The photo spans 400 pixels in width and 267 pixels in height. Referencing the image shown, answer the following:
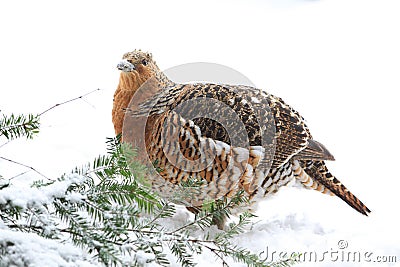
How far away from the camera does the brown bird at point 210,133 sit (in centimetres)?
247

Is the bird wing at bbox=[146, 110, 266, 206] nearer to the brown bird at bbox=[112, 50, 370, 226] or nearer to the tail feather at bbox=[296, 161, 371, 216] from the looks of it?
the brown bird at bbox=[112, 50, 370, 226]

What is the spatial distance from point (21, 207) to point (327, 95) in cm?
465

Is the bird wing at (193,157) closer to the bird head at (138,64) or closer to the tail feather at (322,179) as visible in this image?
the bird head at (138,64)

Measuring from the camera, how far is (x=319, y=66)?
20.5ft

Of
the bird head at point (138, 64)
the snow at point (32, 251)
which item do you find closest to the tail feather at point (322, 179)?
the bird head at point (138, 64)

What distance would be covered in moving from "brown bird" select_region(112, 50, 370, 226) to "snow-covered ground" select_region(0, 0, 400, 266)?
0.27m

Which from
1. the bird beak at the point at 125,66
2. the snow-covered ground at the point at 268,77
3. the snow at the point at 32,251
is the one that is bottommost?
the snow-covered ground at the point at 268,77

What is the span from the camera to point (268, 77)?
5.96 metres

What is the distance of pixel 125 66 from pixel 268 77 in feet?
11.7

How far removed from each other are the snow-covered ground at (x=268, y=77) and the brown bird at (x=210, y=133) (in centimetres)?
27

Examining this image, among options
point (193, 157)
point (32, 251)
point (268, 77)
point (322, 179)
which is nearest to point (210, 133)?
point (193, 157)

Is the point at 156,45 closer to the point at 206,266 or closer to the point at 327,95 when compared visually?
the point at 327,95

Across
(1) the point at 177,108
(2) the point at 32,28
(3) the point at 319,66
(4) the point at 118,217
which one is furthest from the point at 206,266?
(2) the point at 32,28

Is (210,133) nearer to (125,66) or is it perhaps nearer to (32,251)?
(125,66)
